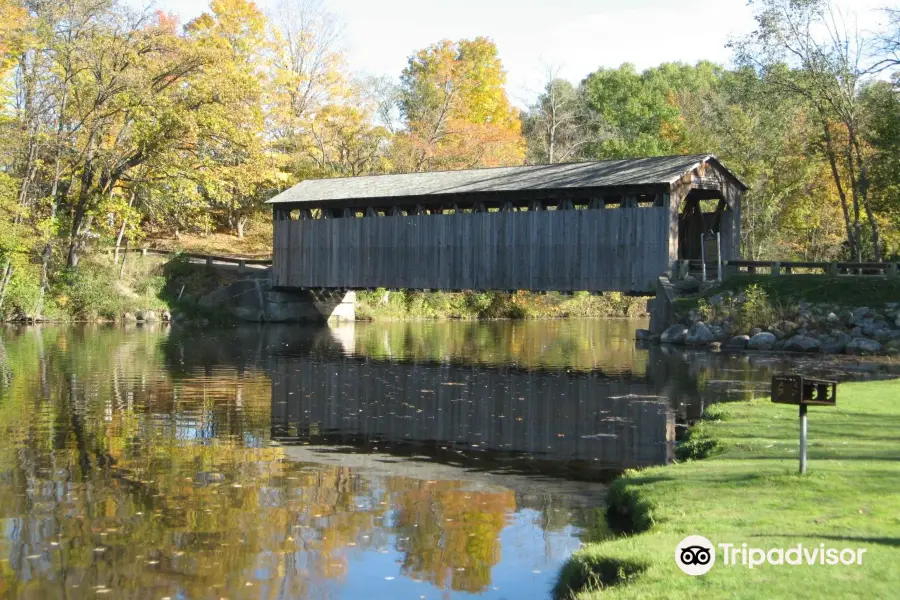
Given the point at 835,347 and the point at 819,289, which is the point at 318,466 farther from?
the point at 819,289

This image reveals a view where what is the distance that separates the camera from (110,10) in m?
36.5

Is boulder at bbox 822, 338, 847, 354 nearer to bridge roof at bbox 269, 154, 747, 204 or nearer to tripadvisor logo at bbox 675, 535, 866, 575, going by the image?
bridge roof at bbox 269, 154, 747, 204

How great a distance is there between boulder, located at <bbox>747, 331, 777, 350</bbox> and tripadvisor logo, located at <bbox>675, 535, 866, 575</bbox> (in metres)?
22.3

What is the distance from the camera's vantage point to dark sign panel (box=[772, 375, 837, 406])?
322 inches

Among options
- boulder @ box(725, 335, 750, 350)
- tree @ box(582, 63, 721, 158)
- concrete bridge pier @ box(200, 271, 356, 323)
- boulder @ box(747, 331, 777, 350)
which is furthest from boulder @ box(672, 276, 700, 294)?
tree @ box(582, 63, 721, 158)

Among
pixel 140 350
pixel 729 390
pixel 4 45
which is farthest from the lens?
pixel 4 45

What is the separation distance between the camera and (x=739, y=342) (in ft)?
92.1

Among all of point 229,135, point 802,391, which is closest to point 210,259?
point 229,135

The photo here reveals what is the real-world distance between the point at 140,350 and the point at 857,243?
25.9m

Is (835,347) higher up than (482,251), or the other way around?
(482,251)

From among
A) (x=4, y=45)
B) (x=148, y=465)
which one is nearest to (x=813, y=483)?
(x=148, y=465)

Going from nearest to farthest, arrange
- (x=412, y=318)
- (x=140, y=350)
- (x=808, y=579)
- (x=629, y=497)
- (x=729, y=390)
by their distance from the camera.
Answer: (x=808, y=579) < (x=629, y=497) < (x=729, y=390) < (x=140, y=350) < (x=412, y=318)

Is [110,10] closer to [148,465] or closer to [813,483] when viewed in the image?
[148,465]

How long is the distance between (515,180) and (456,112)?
875 inches
